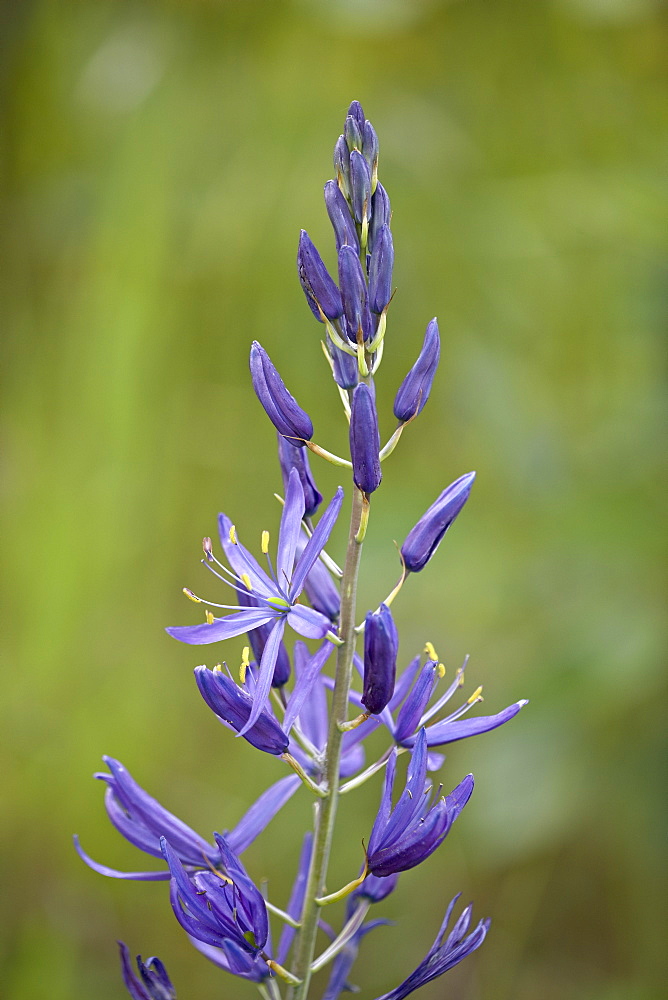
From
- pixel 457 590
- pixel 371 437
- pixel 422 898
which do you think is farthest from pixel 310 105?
pixel 422 898

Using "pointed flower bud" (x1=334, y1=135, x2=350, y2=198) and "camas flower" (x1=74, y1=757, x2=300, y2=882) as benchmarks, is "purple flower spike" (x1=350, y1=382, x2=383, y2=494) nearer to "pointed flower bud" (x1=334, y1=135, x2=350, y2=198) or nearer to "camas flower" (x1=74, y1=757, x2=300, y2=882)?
"pointed flower bud" (x1=334, y1=135, x2=350, y2=198)

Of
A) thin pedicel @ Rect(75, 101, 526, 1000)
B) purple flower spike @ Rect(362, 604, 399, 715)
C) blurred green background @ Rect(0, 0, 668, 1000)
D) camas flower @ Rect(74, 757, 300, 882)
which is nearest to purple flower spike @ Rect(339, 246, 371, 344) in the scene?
thin pedicel @ Rect(75, 101, 526, 1000)

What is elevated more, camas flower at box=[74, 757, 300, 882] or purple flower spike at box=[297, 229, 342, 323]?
purple flower spike at box=[297, 229, 342, 323]

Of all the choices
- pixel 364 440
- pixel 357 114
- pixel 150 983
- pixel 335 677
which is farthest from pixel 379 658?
pixel 357 114

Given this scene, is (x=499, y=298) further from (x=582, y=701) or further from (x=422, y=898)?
(x=422, y=898)

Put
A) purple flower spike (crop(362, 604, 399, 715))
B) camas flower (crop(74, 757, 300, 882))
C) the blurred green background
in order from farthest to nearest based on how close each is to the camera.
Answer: the blurred green background < camas flower (crop(74, 757, 300, 882)) < purple flower spike (crop(362, 604, 399, 715))

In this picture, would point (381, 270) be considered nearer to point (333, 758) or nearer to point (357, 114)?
point (357, 114)

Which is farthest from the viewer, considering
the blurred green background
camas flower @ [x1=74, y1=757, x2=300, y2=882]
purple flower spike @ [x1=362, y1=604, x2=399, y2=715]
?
the blurred green background

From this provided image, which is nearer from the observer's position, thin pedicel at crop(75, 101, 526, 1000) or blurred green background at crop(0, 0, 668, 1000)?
thin pedicel at crop(75, 101, 526, 1000)
